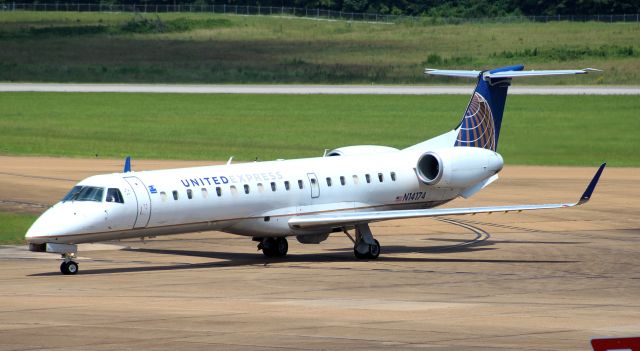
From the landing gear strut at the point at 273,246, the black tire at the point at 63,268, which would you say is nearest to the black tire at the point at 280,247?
the landing gear strut at the point at 273,246

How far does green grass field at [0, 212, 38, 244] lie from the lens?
38188mm

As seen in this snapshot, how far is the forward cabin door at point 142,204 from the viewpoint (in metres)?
31.5

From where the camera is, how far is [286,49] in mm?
125500

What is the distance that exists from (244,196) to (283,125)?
44.0 meters

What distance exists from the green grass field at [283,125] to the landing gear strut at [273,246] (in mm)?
28800

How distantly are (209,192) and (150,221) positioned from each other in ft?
5.77

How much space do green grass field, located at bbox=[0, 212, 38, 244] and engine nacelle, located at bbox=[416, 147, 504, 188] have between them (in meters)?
11.5

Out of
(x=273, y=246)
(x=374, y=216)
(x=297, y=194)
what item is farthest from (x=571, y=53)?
(x=374, y=216)

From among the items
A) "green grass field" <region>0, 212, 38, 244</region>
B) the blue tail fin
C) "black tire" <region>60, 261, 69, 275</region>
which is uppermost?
the blue tail fin

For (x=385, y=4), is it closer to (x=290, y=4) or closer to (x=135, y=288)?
(x=290, y=4)

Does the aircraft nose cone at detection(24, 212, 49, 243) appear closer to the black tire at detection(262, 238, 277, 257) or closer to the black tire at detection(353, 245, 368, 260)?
the black tire at detection(262, 238, 277, 257)

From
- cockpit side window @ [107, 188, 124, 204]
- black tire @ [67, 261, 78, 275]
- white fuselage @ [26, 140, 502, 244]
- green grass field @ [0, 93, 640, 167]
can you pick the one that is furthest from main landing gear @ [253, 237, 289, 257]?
green grass field @ [0, 93, 640, 167]

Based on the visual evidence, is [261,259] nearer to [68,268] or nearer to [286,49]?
[68,268]

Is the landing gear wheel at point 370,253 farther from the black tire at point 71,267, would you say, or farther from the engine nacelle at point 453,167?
the black tire at point 71,267
